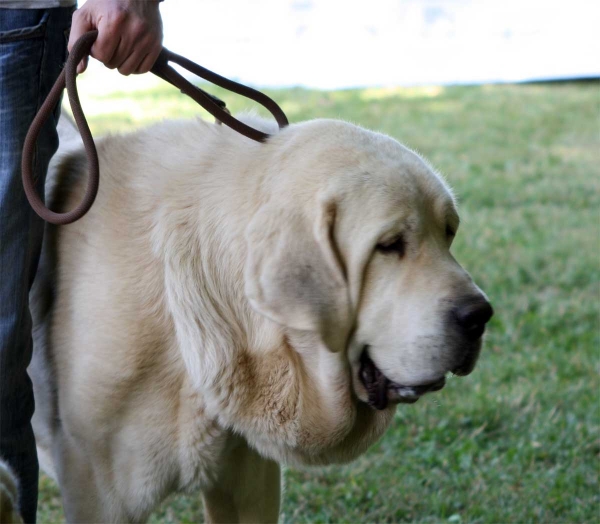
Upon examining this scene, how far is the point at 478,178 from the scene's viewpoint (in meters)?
8.98

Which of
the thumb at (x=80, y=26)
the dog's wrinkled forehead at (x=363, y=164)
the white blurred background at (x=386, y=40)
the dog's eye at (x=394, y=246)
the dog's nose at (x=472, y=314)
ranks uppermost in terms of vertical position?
the thumb at (x=80, y=26)

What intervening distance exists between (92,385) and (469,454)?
225cm

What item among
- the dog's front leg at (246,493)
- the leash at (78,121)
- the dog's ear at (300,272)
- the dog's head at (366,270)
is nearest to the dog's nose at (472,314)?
the dog's head at (366,270)

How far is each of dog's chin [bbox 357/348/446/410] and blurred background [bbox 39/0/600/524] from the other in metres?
0.66

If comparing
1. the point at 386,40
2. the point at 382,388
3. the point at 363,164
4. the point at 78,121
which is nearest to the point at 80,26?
the point at 78,121

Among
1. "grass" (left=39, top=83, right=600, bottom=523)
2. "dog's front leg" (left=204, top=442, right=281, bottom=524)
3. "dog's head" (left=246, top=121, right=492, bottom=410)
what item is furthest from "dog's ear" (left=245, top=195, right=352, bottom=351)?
"grass" (left=39, top=83, right=600, bottom=523)

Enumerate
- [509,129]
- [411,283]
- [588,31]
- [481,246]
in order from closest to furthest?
[411,283], [481,246], [509,129], [588,31]

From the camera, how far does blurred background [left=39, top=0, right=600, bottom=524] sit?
4176 mm

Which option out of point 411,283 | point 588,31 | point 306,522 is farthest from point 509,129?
point 411,283

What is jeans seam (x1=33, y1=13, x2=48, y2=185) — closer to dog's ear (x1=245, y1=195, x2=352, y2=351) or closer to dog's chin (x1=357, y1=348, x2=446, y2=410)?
dog's ear (x1=245, y1=195, x2=352, y2=351)

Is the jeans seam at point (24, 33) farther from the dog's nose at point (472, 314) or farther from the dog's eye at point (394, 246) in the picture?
the dog's nose at point (472, 314)

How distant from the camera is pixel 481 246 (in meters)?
7.11

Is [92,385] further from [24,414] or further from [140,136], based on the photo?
[140,136]

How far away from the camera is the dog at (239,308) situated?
2.64m
